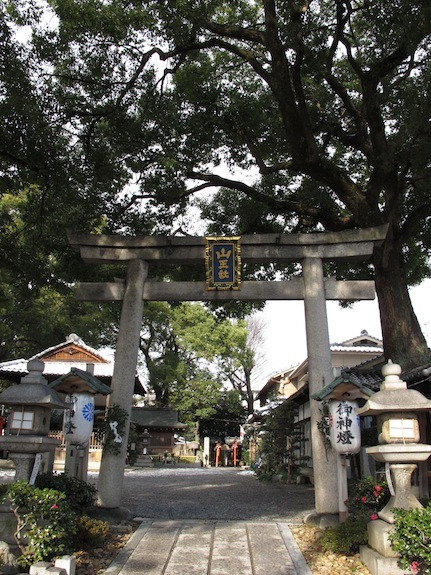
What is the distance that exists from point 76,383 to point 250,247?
A: 4457mm

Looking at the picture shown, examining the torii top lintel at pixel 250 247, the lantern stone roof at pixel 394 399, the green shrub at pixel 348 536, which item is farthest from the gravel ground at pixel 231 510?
the torii top lintel at pixel 250 247

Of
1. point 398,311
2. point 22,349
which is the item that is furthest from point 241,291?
point 22,349

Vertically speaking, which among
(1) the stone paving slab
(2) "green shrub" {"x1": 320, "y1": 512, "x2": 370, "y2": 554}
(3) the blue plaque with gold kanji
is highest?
(3) the blue plaque with gold kanji

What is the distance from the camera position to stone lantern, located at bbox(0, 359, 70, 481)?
654 cm

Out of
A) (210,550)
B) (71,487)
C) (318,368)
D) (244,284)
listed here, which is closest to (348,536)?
(210,550)

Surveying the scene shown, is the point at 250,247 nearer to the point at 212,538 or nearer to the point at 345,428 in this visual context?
the point at 345,428

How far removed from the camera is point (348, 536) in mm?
6574

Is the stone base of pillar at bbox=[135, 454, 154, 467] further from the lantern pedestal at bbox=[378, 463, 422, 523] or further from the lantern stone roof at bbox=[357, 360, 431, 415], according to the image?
the lantern stone roof at bbox=[357, 360, 431, 415]

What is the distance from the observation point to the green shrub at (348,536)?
645 centimetres

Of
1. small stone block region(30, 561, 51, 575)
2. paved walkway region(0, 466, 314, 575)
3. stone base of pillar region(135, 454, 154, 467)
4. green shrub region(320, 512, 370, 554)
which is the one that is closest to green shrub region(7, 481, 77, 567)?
small stone block region(30, 561, 51, 575)

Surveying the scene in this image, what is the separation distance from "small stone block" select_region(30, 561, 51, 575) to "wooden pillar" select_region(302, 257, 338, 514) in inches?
186

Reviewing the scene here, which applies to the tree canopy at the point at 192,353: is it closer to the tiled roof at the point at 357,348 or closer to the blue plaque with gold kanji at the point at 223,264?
the tiled roof at the point at 357,348

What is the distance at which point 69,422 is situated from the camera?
26.4 ft

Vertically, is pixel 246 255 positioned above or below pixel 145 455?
above
